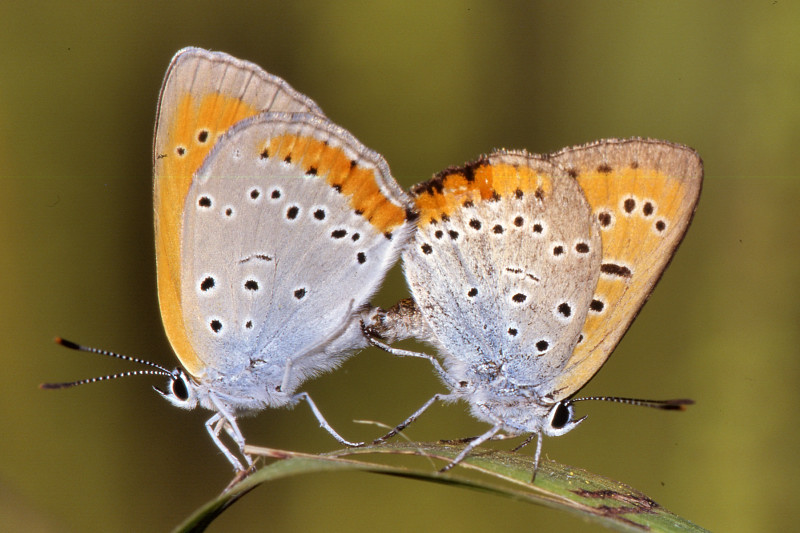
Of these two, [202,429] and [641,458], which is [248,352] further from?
[641,458]

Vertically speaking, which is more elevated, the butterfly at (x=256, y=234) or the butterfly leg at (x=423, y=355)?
the butterfly at (x=256, y=234)

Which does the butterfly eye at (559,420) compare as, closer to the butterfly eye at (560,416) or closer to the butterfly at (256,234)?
the butterfly eye at (560,416)

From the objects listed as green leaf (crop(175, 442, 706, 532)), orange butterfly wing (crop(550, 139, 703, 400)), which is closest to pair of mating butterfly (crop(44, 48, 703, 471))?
orange butterfly wing (crop(550, 139, 703, 400))

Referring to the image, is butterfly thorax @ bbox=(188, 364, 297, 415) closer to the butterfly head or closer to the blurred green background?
the butterfly head

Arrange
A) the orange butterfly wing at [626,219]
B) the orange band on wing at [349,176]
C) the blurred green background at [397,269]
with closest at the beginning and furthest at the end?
the orange butterfly wing at [626,219], the orange band on wing at [349,176], the blurred green background at [397,269]

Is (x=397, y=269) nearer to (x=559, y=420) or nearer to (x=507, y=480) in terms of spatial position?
(x=559, y=420)

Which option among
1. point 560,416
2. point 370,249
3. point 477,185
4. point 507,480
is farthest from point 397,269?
point 507,480

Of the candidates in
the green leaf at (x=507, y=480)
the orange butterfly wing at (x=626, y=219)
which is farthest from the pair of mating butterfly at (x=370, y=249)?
the green leaf at (x=507, y=480)

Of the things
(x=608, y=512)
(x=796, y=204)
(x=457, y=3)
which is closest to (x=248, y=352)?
(x=608, y=512)
